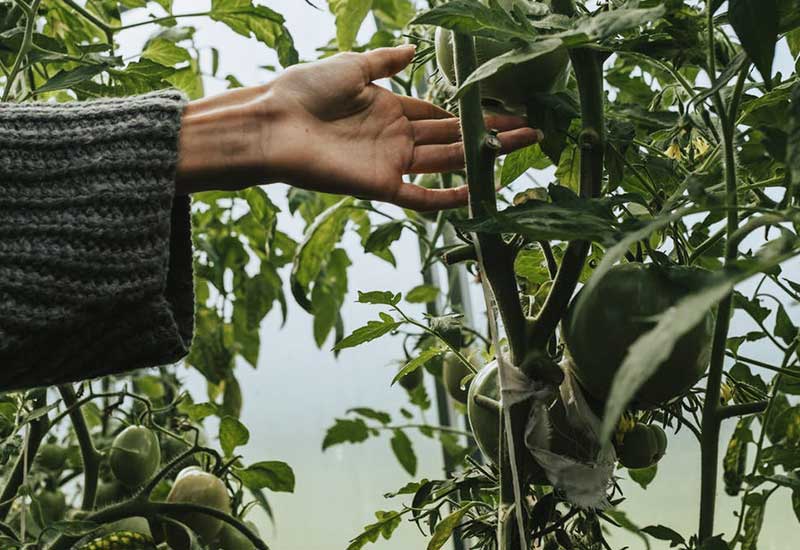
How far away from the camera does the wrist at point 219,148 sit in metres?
0.73

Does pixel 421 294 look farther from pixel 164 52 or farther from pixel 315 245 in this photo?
pixel 164 52

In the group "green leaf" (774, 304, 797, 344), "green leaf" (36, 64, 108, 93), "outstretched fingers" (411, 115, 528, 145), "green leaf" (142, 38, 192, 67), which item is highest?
"green leaf" (142, 38, 192, 67)

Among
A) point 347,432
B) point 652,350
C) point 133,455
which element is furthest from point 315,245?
point 652,350

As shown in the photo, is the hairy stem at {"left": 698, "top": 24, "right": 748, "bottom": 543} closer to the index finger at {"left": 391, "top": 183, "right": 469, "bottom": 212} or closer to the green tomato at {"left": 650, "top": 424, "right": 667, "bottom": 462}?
the green tomato at {"left": 650, "top": 424, "right": 667, "bottom": 462}

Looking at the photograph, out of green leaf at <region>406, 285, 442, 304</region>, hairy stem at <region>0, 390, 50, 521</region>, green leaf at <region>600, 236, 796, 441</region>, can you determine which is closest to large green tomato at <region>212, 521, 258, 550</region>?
hairy stem at <region>0, 390, 50, 521</region>

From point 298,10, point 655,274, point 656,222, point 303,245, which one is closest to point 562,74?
point 655,274

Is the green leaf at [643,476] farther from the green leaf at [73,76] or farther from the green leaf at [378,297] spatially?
the green leaf at [73,76]

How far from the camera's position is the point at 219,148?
741 mm

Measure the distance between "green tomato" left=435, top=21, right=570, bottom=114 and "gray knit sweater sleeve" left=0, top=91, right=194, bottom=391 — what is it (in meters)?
0.21

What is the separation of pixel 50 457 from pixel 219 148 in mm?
701

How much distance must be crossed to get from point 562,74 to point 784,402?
39cm

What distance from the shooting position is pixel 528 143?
686mm

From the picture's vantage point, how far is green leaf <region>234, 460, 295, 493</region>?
1014 millimetres

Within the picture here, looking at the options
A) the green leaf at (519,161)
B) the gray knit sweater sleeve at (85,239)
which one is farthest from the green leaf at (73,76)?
the green leaf at (519,161)
